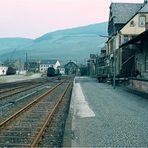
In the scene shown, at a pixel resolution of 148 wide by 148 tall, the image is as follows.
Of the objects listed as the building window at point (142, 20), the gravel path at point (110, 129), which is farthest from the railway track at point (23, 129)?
the building window at point (142, 20)

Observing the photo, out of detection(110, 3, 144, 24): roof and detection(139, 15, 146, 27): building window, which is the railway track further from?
detection(110, 3, 144, 24): roof

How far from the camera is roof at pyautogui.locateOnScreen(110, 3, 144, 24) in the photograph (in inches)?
2554

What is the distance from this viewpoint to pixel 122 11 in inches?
2596

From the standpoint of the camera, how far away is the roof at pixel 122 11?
64.9 meters

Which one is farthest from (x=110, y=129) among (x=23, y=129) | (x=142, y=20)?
(x=142, y=20)

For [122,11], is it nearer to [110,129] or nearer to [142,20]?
[142,20]

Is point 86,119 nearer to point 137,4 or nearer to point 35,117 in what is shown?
point 35,117

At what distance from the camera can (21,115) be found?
1741cm

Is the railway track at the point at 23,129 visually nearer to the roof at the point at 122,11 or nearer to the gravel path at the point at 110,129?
the gravel path at the point at 110,129

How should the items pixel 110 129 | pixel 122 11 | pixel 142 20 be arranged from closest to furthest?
pixel 110 129 < pixel 142 20 < pixel 122 11

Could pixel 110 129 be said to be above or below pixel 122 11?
below

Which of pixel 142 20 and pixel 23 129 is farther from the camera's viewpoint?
pixel 142 20

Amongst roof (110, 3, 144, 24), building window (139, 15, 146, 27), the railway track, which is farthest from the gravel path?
roof (110, 3, 144, 24)

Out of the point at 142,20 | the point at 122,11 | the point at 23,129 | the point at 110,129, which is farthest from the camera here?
the point at 122,11
